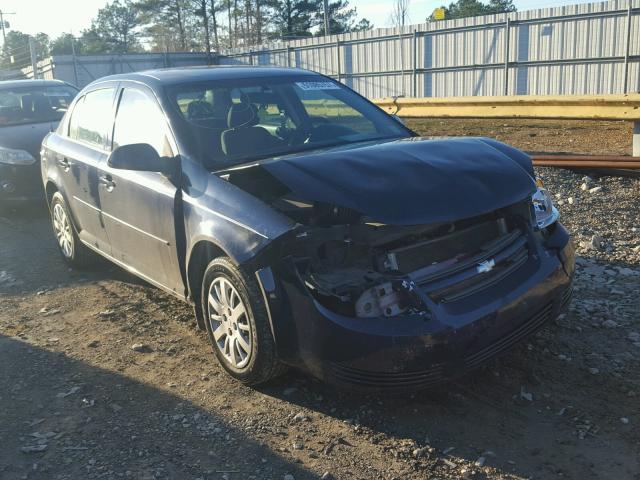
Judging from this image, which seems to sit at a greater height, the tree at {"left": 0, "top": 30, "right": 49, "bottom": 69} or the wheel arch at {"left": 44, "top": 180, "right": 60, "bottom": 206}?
the tree at {"left": 0, "top": 30, "right": 49, "bottom": 69}

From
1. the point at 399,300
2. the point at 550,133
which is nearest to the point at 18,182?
the point at 399,300

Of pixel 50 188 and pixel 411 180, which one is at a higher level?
pixel 411 180

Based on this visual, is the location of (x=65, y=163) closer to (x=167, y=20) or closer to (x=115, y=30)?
(x=167, y=20)

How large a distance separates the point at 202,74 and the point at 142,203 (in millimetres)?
1054

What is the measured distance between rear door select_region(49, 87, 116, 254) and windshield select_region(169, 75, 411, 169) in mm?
1020

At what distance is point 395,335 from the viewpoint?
9.46ft

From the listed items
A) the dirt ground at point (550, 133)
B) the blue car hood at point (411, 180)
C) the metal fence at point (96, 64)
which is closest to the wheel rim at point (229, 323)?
the blue car hood at point (411, 180)

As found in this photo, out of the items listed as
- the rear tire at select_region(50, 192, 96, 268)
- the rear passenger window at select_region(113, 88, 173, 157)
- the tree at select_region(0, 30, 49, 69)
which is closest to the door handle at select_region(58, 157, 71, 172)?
the rear tire at select_region(50, 192, 96, 268)

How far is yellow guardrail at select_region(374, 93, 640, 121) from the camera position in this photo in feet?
25.9

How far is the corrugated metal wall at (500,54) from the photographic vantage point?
18.3 metres

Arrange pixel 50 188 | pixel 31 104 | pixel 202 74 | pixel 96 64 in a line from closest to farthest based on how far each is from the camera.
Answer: pixel 202 74 < pixel 50 188 < pixel 31 104 < pixel 96 64

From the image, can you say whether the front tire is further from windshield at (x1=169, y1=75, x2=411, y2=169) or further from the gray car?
the gray car

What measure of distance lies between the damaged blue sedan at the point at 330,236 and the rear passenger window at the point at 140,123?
0.05 feet

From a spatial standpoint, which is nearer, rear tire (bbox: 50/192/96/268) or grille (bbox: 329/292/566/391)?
grille (bbox: 329/292/566/391)
